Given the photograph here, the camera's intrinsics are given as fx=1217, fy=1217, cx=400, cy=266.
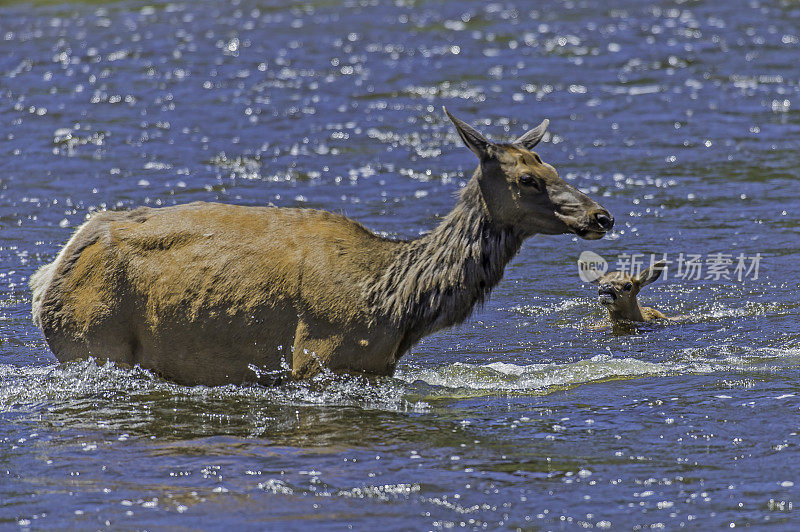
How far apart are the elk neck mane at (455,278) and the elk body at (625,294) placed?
9.72 ft


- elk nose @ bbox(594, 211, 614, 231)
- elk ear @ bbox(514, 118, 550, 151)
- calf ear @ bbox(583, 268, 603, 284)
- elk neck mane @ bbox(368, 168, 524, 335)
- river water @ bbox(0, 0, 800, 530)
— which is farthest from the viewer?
calf ear @ bbox(583, 268, 603, 284)

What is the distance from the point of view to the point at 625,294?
34.3 feet

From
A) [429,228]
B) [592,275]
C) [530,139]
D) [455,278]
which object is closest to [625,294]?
[592,275]

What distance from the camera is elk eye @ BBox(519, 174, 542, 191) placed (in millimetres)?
7352

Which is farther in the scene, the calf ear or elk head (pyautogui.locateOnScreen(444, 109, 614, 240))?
the calf ear

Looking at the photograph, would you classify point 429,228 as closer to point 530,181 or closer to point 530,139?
point 530,139

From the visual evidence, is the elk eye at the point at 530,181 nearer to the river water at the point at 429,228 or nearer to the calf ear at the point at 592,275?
the river water at the point at 429,228

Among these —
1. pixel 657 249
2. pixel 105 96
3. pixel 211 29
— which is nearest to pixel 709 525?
pixel 657 249

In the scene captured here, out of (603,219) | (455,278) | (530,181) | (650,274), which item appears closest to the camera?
(603,219)

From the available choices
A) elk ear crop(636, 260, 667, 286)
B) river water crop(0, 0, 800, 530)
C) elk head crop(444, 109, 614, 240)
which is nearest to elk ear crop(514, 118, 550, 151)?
elk head crop(444, 109, 614, 240)

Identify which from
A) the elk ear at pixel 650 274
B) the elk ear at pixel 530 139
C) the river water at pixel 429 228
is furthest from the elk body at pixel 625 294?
the elk ear at pixel 530 139

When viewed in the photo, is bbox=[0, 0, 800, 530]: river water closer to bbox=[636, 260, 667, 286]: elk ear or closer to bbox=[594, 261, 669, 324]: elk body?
bbox=[594, 261, 669, 324]: elk body

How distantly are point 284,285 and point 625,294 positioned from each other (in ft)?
13.2

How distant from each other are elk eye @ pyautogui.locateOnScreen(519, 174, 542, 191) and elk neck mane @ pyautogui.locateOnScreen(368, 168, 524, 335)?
0.30 metres
